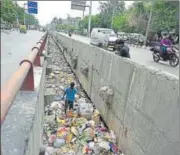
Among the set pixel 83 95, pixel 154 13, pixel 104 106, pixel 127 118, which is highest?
pixel 154 13

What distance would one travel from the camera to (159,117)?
3.20 metres

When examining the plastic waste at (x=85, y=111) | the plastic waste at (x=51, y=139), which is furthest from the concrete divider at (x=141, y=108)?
the plastic waste at (x=51, y=139)

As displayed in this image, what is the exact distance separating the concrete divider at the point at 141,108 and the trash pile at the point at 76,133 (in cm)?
25

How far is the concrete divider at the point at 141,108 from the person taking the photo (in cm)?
297

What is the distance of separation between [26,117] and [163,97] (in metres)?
1.93

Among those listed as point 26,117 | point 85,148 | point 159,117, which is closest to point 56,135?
point 85,148

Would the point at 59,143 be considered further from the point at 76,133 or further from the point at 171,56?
the point at 171,56

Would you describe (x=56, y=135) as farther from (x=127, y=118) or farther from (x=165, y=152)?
(x=165, y=152)

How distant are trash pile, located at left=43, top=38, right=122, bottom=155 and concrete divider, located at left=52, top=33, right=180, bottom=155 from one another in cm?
25

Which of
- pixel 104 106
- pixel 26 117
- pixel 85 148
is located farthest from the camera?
pixel 104 106

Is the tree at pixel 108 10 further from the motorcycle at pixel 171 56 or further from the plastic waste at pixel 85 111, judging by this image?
the plastic waste at pixel 85 111

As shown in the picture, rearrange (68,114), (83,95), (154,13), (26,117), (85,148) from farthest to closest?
(154,13) → (83,95) → (68,114) → (85,148) → (26,117)

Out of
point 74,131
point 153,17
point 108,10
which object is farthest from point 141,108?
point 108,10

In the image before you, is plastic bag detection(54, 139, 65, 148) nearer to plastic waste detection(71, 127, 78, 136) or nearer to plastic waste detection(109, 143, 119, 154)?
plastic waste detection(71, 127, 78, 136)
